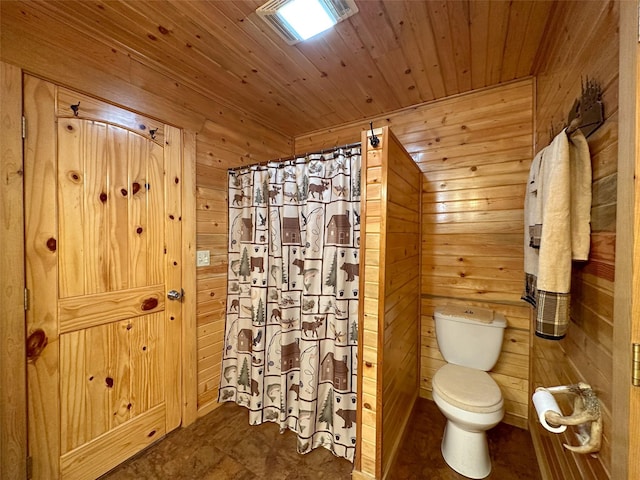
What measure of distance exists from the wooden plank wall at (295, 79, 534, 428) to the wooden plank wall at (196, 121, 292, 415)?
59.2 inches

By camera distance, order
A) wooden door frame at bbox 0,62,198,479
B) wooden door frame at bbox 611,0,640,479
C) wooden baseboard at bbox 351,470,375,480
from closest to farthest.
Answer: wooden door frame at bbox 611,0,640,479 → wooden door frame at bbox 0,62,198,479 → wooden baseboard at bbox 351,470,375,480

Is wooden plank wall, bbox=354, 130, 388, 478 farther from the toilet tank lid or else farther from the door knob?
the door knob

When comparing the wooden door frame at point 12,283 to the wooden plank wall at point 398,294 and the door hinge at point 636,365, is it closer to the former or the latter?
the wooden plank wall at point 398,294

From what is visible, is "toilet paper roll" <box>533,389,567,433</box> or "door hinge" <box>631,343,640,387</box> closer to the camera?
"door hinge" <box>631,343,640,387</box>

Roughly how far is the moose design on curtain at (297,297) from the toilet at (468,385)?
0.59 meters

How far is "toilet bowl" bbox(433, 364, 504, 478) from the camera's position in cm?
131

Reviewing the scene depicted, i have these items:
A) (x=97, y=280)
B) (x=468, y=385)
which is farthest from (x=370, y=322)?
(x=97, y=280)

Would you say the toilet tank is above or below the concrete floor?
above

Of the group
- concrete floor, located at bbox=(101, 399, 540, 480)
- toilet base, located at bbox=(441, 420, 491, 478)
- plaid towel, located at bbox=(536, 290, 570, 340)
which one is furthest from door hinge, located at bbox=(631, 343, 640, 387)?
concrete floor, located at bbox=(101, 399, 540, 480)

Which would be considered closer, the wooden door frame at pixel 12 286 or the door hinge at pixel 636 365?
the door hinge at pixel 636 365

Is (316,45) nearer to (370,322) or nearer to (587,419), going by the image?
(370,322)

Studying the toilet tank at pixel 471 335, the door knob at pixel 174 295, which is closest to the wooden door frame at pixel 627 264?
the toilet tank at pixel 471 335

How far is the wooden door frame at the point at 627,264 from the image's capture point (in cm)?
48

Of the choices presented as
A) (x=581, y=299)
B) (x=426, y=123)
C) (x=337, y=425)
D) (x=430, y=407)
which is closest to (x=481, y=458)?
(x=430, y=407)
